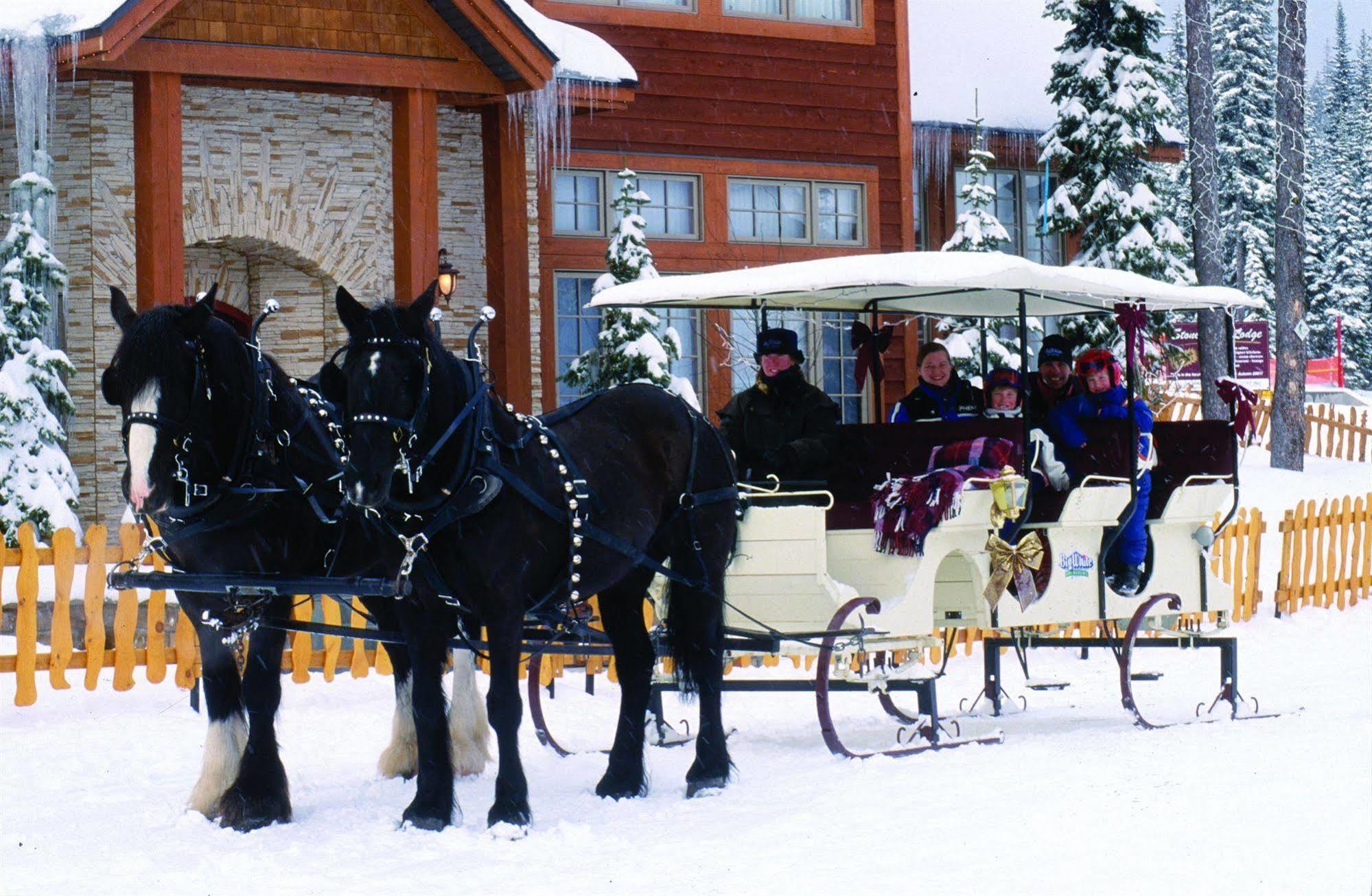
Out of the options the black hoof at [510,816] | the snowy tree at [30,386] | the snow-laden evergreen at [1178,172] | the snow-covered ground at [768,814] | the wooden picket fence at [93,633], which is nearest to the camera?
the snow-covered ground at [768,814]

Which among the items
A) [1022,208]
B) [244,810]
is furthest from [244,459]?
[1022,208]

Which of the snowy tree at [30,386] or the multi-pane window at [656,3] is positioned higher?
the multi-pane window at [656,3]

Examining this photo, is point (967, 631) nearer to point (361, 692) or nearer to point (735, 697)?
point (735, 697)

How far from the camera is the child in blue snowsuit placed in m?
9.82

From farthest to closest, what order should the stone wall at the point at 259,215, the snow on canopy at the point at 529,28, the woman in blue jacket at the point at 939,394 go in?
the stone wall at the point at 259,215 < the snow on canopy at the point at 529,28 < the woman in blue jacket at the point at 939,394

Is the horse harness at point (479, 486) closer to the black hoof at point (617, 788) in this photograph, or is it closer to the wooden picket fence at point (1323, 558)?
the black hoof at point (617, 788)

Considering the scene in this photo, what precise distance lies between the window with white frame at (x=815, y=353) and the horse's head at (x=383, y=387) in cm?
Answer: 1323

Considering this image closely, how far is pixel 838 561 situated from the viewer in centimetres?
910

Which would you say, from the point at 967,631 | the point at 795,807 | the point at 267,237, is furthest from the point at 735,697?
the point at 267,237

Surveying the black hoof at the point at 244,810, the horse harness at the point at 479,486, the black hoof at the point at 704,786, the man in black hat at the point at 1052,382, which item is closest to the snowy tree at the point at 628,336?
the man in black hat at the point at 1052,382

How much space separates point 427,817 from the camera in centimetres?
684

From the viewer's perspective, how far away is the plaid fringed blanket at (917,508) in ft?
28.7

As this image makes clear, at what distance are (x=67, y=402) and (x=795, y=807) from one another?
932cm

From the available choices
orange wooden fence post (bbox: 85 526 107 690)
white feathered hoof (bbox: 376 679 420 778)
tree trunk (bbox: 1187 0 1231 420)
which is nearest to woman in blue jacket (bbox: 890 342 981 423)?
white feathered hoof (bbox: 376 679 420 778)
